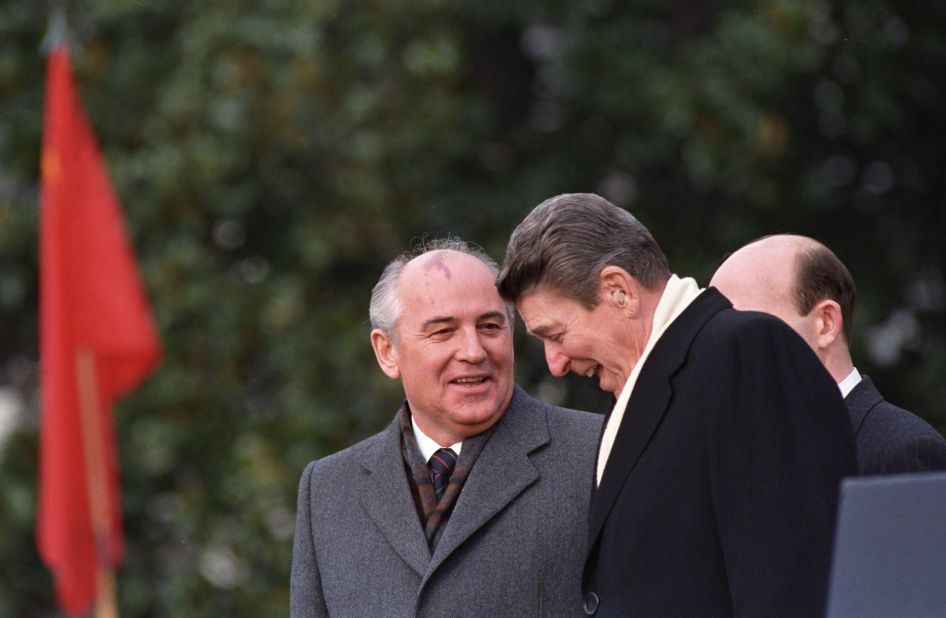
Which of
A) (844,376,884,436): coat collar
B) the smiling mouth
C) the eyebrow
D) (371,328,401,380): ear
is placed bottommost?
(844,376,884,436): coat collar

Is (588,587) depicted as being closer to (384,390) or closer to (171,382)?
(384,390)

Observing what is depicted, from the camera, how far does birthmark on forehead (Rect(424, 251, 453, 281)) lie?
3629 millimetres

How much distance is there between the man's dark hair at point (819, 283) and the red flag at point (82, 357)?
3.69 meters

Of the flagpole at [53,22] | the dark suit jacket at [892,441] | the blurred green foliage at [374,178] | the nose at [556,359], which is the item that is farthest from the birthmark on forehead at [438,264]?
the flagpole at [53,22]

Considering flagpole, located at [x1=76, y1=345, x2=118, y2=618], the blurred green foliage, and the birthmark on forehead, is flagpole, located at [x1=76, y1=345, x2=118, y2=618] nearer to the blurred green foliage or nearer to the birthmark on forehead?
the blurred green foliage

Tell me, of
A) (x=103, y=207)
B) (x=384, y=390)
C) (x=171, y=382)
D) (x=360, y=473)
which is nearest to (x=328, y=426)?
(x=384, y=390)

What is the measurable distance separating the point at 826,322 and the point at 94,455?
153 inches

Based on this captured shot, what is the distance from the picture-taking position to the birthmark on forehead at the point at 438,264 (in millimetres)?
3629

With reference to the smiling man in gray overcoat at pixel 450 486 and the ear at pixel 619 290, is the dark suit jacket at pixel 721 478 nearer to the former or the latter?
the ear at pixel 619 290

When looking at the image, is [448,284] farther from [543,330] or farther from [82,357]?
[82,357]

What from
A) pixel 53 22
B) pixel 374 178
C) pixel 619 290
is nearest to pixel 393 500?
pixel 619 290

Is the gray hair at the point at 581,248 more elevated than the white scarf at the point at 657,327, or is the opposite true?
the gray hair at the point at 581,248

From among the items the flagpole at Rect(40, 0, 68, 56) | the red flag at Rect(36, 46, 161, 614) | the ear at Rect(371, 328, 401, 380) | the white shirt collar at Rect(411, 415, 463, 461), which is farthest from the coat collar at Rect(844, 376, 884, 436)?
the flagpole at Rect(40, 0, 68, 56)

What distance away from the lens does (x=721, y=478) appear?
271 centimetres
